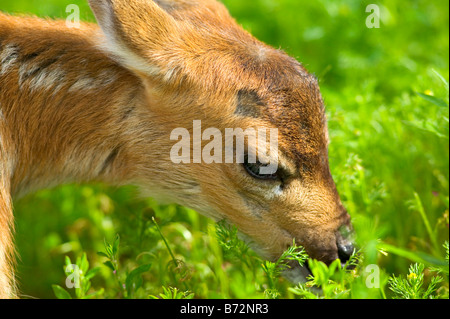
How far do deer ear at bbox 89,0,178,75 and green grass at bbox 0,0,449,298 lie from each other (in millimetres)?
977

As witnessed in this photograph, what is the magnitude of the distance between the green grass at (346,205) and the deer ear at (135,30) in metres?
0.98

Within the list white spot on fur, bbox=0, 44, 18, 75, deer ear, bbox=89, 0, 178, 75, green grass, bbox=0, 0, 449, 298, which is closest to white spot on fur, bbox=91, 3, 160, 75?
deer ear, bbox=89, 0, 178, 75

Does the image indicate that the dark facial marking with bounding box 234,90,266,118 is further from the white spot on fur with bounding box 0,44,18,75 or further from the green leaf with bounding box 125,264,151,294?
the white spot on fur with bounding box 0,44,18,75

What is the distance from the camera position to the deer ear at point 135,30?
10.9 feet

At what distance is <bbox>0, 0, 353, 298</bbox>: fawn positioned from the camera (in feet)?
11.4

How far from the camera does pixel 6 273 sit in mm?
3486

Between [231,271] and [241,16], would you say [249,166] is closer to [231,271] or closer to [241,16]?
[231,271]

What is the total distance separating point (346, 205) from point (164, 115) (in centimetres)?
152

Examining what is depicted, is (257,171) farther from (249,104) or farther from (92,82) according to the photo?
(92,82)

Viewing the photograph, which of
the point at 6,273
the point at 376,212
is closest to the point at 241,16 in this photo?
the point at 376,212

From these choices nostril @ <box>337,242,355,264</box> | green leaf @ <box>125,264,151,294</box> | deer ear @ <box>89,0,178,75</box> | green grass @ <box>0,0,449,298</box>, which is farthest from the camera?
nostril @ <box>337,242,355,264</box>

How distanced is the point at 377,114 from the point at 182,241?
6.34ft

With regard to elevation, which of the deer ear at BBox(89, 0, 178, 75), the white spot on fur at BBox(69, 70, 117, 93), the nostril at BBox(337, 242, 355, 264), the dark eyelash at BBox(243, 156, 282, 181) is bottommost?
the nostril at BBox(337, 242, 355, 264)

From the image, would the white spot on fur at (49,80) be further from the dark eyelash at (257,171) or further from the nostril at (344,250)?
the nostril at (344,250)
